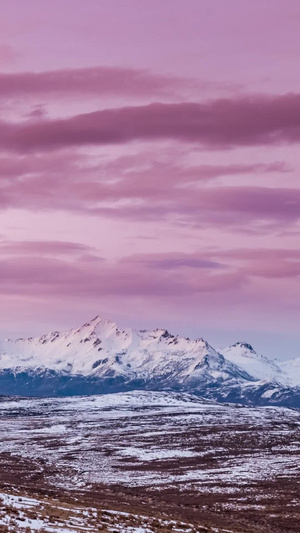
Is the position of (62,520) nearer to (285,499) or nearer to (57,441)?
(285,499)

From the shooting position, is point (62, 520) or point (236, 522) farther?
point (236, 522)

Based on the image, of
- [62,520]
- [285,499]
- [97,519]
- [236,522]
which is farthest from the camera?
[285,499]

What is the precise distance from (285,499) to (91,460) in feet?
156

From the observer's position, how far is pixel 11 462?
11162 cm

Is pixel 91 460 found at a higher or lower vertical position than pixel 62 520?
lower

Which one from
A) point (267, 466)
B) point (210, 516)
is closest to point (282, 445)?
point (267, 466)

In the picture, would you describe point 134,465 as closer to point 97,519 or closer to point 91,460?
point 91,460

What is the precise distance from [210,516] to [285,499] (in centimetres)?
1673

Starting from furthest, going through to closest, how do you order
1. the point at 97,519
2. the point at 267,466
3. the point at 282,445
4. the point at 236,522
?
1. the point at 282,445
2. the point at 267,466
3. the point at 236,522
4. the point at 97,519

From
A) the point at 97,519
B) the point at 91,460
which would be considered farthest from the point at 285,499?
the point at 91,460

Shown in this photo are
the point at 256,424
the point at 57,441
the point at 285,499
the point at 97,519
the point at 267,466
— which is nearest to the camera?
the point at 97,519

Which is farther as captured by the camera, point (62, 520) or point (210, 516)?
point (210, 516)

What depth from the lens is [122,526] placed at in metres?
39.8

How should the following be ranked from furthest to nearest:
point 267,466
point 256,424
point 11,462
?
point 256,424
point 11,462
point 267,466
